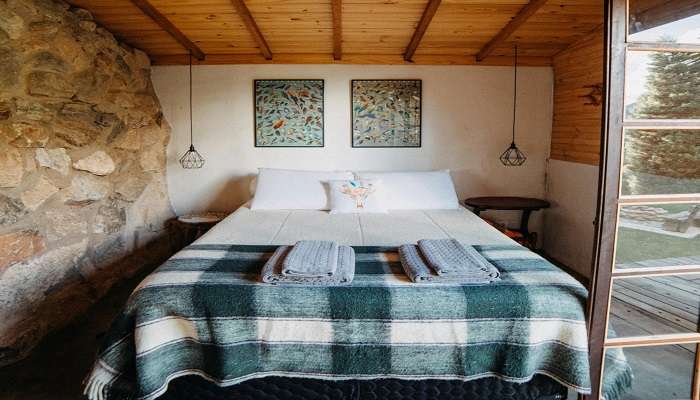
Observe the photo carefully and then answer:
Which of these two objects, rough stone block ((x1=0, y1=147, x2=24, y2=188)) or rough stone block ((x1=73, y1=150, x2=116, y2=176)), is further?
rough stone block ((x1=73, y1=150, x2=116, y2=176))

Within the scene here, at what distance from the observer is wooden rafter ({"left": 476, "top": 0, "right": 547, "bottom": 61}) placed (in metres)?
2.74

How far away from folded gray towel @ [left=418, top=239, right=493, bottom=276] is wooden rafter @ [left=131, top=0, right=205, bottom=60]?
89.6 inches

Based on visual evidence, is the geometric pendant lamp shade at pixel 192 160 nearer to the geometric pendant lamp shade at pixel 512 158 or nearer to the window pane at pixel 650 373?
the geometric pendant lamp shade at pixel 512 158

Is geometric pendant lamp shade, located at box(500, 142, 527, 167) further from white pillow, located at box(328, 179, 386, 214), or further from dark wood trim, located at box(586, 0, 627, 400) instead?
dark wood trim, located at box(586, 0, 627, 400)

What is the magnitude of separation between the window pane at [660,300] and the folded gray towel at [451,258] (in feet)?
1.63

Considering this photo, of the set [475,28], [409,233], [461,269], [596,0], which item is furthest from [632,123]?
[475,28]

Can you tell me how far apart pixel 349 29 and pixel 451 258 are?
211cm

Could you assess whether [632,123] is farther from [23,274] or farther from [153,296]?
[23,274]

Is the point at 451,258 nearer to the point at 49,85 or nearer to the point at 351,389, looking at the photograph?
the point at 351,389

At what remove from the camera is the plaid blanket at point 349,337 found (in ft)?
5.12

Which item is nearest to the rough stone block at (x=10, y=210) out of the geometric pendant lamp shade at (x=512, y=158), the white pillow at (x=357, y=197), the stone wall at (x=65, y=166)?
the stone wall at (x=65, y=166)

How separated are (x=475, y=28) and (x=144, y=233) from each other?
307cm

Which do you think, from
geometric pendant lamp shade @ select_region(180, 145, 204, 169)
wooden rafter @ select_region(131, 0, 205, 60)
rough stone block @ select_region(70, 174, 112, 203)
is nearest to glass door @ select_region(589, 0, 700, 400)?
wooden rafter @ select_region(131, 0, 205, 60)

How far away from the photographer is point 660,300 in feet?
5.82
